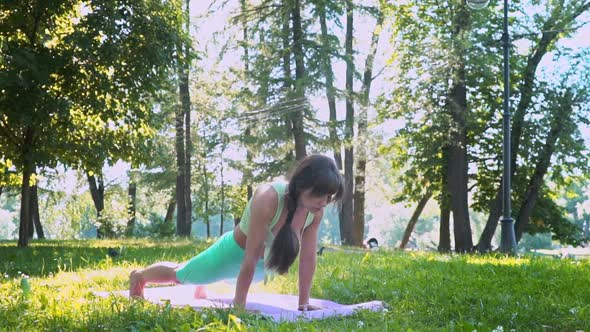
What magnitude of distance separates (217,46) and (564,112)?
11112 mm

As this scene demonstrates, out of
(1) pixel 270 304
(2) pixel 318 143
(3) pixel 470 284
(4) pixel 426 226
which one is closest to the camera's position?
(1) pixel 270 304

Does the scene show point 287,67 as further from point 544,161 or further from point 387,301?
point 387,301

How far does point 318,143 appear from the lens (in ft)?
71.9

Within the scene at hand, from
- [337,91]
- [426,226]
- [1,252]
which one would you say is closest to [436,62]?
[337,91]

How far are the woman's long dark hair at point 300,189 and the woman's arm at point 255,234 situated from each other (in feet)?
0.34

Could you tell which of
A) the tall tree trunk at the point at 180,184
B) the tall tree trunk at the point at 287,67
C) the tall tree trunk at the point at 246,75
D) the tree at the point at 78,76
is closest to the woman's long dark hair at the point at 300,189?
the tree at the point at 78,76

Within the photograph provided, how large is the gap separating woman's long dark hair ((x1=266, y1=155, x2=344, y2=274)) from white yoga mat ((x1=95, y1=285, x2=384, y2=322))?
0.38 m

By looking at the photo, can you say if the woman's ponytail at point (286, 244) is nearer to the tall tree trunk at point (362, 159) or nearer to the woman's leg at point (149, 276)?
the woman's leg at point (149, 276)

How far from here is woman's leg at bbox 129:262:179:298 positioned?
5559 mm

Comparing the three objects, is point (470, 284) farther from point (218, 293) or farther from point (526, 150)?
point (526, 150)

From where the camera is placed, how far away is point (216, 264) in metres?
5.61

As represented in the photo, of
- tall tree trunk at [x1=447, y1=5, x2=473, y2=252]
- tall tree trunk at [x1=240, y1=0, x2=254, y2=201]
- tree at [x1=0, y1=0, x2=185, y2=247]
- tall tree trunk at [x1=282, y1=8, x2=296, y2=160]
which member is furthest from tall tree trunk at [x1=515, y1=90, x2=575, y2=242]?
tree at [x1=0, y1=0, x2=185, y2=247]

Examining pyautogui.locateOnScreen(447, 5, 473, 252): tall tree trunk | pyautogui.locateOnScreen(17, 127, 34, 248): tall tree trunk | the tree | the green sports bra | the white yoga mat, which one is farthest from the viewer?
pyautogui.locateOnScreen(447, 5, 473, 252): tall tree trunk

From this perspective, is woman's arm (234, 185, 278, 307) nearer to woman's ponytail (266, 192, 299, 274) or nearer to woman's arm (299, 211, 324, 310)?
woman's ponytail (266, 192, 299, 274)
